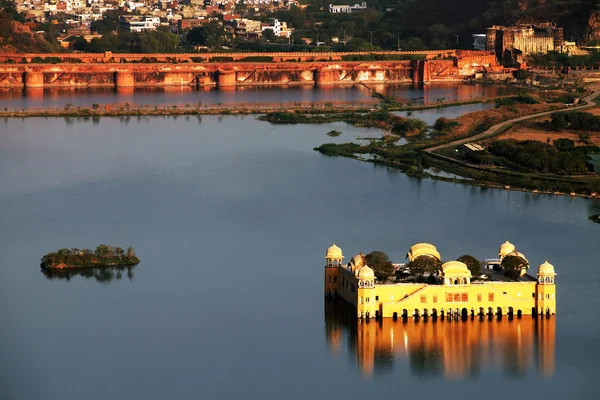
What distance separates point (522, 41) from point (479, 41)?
3.54 m

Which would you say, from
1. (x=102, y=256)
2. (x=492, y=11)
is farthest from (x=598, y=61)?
(x=102, y=256)

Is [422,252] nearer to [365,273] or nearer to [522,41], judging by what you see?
[365,273]

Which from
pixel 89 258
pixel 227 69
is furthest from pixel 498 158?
pixel 227 69

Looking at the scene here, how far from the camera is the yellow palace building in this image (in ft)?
91.0

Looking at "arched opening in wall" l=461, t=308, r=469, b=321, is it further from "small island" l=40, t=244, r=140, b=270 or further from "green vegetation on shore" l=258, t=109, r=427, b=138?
"green vegetation on shore" l=258, t=109, r=427, b=138

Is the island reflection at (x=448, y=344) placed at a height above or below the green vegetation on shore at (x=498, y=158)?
below

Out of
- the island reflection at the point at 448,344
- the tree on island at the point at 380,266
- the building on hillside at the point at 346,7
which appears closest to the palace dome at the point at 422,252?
the tree on island at the point at 380,266

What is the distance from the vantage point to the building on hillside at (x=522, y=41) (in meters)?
75.3

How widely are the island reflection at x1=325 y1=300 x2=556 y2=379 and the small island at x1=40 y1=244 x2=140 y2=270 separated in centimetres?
567

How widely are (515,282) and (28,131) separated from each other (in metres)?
28.7

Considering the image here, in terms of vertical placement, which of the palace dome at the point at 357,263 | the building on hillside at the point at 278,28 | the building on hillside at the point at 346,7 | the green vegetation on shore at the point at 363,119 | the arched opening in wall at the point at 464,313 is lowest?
the arched opening in wall at the point at 464,313

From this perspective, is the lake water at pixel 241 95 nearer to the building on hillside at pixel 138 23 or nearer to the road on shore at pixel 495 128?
the road on shore at pixel 495 128

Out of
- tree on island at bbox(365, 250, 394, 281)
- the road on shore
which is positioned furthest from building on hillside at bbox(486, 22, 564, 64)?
tree on island at bbox(365, 250, 394, 281)

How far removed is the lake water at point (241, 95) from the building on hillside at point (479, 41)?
25.1 feet
